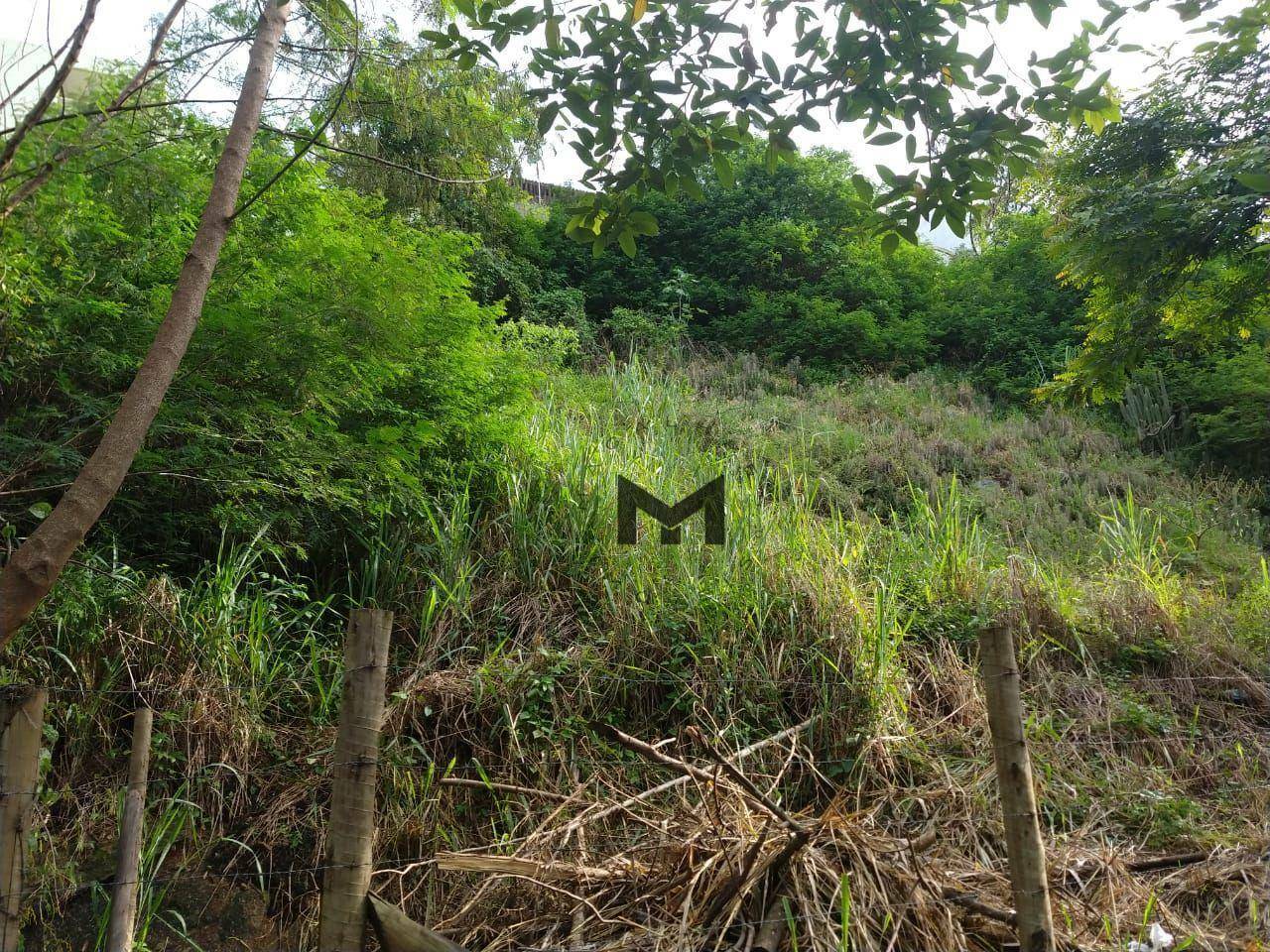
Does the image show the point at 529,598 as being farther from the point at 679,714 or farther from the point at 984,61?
the point at 984,61

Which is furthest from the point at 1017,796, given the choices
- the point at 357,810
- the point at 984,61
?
the point at 984,61

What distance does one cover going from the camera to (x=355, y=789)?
6.43 ft

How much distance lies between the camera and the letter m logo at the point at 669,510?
15.1 feet

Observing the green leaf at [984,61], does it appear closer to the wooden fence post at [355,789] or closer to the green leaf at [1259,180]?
the green leaf at [1259,180]

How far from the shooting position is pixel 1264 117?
6613mm

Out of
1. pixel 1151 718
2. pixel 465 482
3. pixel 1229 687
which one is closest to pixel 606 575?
pixel 465 482

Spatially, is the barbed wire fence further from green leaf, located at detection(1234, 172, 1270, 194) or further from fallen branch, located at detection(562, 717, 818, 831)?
green leaf, located at detection(1234, 172, 1270, 194)

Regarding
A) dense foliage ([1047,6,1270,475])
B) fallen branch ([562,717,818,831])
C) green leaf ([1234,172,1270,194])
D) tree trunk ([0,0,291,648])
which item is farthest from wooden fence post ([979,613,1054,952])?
dense foliage ([1047,6,1270,475])

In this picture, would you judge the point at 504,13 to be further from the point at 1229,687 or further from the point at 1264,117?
the point at 1264,117

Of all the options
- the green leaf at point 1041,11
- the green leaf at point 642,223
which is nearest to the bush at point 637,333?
the green leaf at point 642,223

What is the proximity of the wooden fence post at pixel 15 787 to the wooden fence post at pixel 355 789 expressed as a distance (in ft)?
2.20

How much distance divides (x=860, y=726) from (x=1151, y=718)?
161 centimetres

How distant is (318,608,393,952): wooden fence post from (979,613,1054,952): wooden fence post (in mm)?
1480

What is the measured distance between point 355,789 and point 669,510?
313 centimetres
